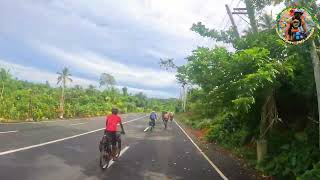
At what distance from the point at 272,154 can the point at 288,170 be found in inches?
112

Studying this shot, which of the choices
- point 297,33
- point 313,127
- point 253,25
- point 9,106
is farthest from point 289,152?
point 9,106

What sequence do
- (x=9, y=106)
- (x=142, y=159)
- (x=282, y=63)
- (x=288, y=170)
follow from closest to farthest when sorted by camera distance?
1. (x=288, y=170)
2. (x=282, y=63)
3. (x=142, y=159)
4. (x=9, y=106)

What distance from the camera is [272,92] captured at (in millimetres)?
14469

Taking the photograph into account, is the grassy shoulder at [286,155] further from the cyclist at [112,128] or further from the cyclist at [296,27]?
the cyclist at [112,128]

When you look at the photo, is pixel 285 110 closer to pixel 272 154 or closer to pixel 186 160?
pixel 272 154

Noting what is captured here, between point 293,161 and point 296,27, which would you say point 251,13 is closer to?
point 293,161

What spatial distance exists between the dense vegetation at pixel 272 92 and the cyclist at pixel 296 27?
1.02 m

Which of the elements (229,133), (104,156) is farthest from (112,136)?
(229,133)

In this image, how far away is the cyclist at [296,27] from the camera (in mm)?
9375

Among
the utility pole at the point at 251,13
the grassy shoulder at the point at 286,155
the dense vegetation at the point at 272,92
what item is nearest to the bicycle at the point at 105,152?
the dense vegetation at the point at 272,92

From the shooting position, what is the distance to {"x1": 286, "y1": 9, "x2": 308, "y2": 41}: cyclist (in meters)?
9.38

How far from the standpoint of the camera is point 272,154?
48.9ft

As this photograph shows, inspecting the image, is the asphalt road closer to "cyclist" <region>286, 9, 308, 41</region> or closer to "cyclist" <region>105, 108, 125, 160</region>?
"cyclist" <region>105, 108, 125, 160</region>

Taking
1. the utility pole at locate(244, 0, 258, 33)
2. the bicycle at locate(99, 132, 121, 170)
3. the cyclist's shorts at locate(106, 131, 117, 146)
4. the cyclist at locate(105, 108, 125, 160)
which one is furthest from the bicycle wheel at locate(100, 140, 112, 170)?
the utility pole at locate(244, 0, 258, 33)
